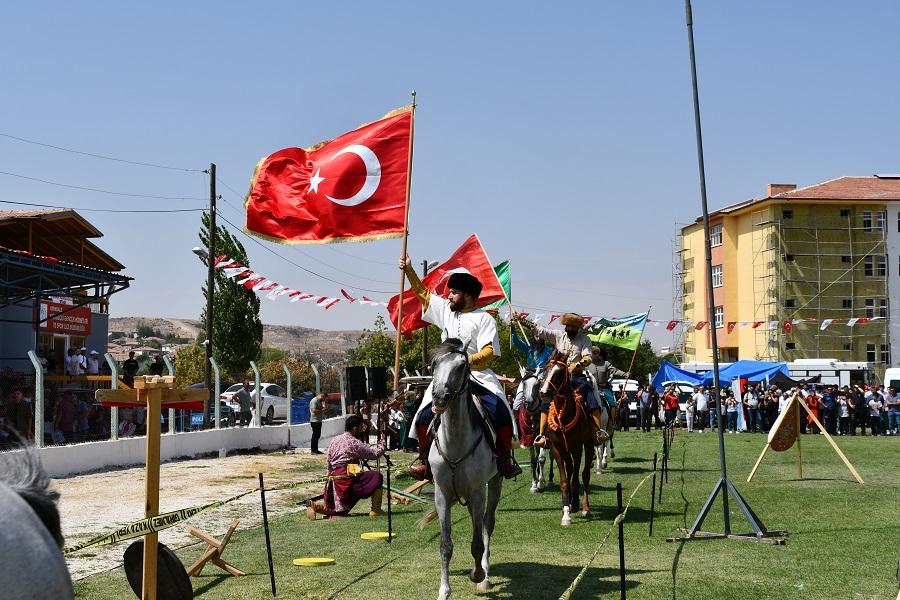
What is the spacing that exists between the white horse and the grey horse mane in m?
5.29

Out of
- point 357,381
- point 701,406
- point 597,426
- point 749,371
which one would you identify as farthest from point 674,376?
point 597,426

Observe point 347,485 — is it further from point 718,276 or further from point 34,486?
Answer: point 718,276

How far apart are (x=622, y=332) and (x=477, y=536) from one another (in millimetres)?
18406

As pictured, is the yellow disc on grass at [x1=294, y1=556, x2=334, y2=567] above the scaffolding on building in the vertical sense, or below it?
below

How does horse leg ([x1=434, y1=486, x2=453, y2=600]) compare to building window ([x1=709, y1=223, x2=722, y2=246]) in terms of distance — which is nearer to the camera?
horse leg ([x1=434, y1=486, x2=453, y2=600])

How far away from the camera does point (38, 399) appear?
62.5 ft

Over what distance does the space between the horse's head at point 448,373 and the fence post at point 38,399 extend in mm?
12492

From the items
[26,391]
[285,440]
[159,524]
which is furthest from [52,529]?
[285,440]

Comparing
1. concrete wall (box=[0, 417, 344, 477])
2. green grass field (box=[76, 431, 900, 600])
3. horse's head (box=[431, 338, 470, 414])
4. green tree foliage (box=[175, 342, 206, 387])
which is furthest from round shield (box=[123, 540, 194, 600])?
green tree foliage (box=[175, 342, 206, 387])

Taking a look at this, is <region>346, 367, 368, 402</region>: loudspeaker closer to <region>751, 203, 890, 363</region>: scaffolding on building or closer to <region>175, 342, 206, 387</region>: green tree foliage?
<region>751, 203, 890, 363</region>: scaffolding on building

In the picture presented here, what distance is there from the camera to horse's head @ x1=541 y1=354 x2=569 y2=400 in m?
13.5

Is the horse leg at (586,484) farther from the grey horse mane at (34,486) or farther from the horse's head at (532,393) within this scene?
the grey horse mane at (34,486)

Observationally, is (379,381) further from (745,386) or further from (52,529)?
(745,386)

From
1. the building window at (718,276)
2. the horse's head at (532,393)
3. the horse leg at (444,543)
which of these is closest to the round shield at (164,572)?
the horse leg at (444,543)
